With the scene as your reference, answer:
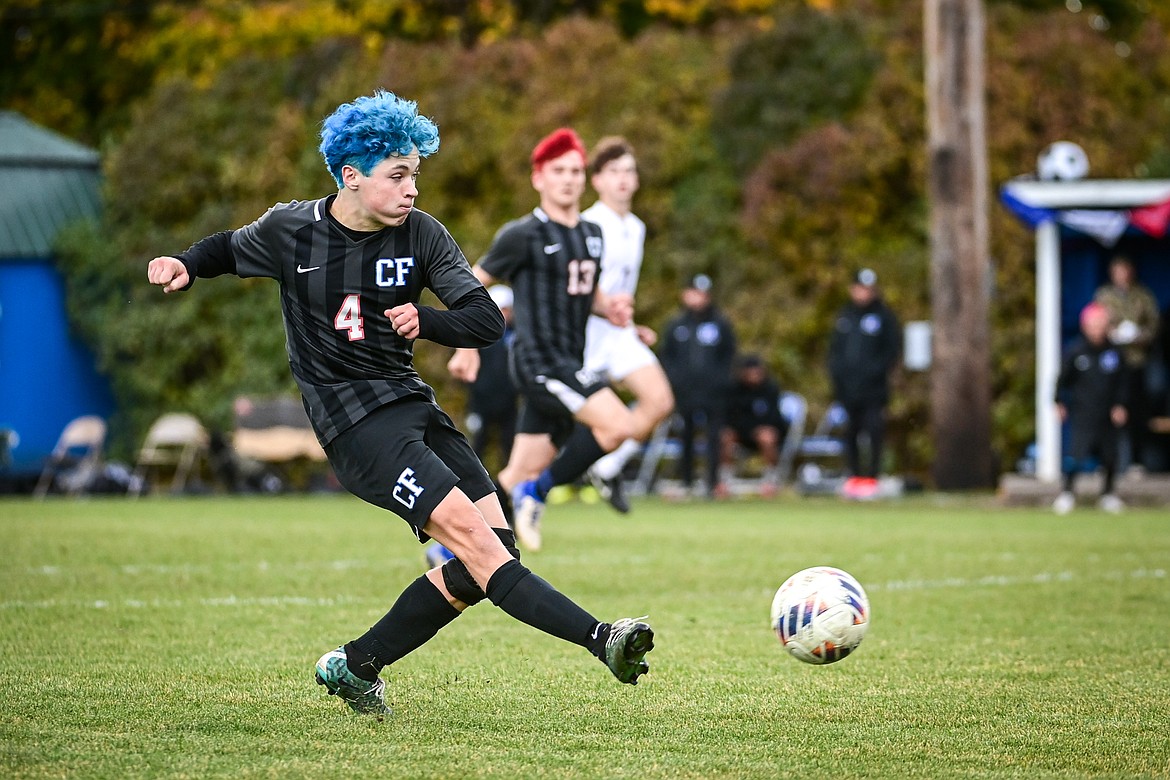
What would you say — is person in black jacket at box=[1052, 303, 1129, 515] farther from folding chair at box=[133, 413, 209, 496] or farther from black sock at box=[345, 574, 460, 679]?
black sock at box=[345, 574, 460, 679]

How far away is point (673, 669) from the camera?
20.6ft

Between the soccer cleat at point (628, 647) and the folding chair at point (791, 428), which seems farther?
the folding chair at point (791, 428)

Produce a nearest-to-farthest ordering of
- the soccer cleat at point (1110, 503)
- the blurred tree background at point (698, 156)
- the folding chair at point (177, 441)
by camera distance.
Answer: the soccer cleat at point (1110, 503), the blurred tree background at point (698, 156), the folding chair at point (177, 441)

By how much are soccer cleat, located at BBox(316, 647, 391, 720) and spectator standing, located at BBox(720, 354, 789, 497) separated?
48.4ft

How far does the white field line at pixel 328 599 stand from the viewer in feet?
26.8

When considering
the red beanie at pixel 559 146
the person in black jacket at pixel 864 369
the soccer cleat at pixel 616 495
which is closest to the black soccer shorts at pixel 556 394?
the red beanie at pixel 559 146

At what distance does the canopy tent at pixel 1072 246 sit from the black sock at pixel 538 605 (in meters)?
14.2

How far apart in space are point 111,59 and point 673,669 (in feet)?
94.0

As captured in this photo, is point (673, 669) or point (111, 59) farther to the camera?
point (111, 59)

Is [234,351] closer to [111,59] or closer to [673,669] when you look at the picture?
[111,59]

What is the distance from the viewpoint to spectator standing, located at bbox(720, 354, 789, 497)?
65.6 ft

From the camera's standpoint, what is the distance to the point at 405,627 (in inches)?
211

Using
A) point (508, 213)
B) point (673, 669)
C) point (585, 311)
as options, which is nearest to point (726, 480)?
point (508, 213)

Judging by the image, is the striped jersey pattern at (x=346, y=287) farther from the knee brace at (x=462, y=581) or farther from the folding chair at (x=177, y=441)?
the folding chair at (x=177, y=441)
